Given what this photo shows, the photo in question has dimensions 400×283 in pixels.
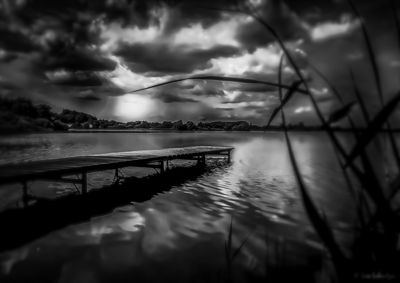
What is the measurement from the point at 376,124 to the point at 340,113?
203mm

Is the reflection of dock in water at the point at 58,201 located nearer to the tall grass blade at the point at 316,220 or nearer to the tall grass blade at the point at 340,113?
the tall grass blade at the point at 316,220

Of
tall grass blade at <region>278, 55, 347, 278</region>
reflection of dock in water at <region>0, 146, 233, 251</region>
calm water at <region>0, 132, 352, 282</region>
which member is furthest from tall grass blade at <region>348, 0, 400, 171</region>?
reflection of dock in water at <region>0, 146, 233, 251</region>

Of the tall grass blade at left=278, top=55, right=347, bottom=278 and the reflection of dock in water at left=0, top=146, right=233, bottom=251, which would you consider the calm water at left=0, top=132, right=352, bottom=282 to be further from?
the tall grass blade at left=278, top=55, right=347, bottom=278

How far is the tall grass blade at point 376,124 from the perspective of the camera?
45.8 inches

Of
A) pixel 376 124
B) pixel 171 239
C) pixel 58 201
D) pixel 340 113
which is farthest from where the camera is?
pixel 58 201

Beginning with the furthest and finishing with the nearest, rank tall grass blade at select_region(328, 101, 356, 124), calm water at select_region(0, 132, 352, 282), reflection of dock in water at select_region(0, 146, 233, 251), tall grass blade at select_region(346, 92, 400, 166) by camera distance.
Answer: reflection of dock in water at select_region(0, 146, 233, 251) < calm water at select_region(0, 132, 352, 282) < tall grass blade at select_region(328, 101, 356, 124) < tall grass blade at select_region(346, 92, 400, 166)

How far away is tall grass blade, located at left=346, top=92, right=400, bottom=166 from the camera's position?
1.16 meters

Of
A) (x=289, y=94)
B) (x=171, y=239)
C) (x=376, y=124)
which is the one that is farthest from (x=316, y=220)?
(x=171, y=239)

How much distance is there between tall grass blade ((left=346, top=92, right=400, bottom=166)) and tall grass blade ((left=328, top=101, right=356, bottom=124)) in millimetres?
174

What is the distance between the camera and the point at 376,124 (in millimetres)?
1205

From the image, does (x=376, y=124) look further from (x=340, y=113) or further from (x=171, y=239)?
(x=171, y=239)

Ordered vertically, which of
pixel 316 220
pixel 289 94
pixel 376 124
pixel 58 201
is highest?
pixel 289 94

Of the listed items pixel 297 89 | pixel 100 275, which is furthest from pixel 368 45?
pixel 100 275

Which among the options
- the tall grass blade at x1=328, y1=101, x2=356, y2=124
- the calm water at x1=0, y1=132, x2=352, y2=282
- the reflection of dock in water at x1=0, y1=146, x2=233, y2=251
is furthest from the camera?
the reflection of dock in water at x1=0, y1=146, x2=233, y2=251
